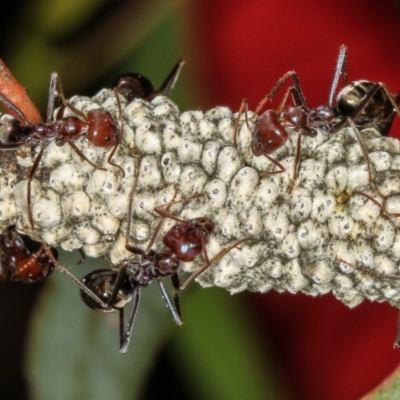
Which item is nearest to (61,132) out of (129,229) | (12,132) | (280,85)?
(12,132)

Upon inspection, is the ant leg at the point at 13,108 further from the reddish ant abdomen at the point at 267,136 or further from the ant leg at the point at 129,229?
the reddish ant abdomen at the point at 267,136

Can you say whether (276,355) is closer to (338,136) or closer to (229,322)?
(229,322)

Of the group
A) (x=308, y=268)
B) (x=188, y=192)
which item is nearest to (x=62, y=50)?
(x=188, y=192)

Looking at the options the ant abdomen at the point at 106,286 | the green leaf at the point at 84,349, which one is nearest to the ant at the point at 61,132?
the ant abdomen at the point at 106,286

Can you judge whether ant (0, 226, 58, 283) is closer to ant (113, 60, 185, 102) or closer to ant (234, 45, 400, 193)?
ant (113, 60, 185, 102)

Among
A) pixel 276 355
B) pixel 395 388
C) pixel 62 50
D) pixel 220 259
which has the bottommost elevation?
pixel 276 355

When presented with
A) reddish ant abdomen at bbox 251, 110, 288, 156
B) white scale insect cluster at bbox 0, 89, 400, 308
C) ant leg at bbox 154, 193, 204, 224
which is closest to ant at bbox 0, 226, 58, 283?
white scale insect cluster at bbox 0, 89, 400, 308
